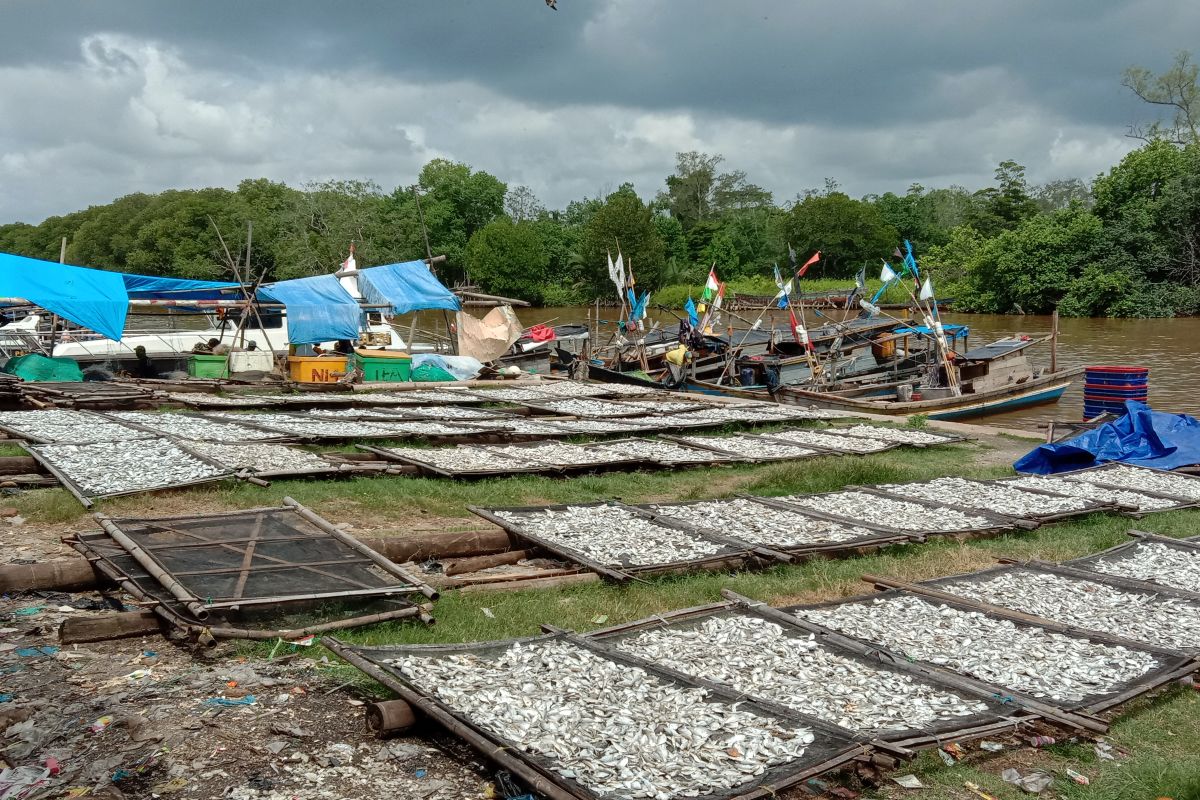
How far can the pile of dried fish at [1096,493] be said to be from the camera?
1079 cm

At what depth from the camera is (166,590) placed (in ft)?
20.5

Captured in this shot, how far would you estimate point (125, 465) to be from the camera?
967cm

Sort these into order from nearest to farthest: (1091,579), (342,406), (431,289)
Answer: (1091,579), (342,406), (431,289)

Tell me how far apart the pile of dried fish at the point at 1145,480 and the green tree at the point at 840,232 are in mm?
58655

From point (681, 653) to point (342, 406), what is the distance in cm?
1156

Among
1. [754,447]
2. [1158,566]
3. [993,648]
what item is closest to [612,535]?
[993,648]

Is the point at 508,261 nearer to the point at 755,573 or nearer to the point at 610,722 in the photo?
the point at 755,573

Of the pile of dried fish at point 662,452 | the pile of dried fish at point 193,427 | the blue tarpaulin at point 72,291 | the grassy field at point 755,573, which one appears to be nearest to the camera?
the grassy field at point 755,573

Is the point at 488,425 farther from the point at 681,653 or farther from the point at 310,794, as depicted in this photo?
the point at 310,794

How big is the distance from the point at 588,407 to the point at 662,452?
4.24 metres

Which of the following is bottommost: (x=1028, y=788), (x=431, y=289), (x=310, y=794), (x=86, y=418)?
Answer: (x=1028, y=788)

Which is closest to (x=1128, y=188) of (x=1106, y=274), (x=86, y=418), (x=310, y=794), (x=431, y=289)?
(x=1106, y=274)

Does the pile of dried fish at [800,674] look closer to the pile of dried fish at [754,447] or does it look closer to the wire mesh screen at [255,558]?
the wire mesh screen at [255,558]

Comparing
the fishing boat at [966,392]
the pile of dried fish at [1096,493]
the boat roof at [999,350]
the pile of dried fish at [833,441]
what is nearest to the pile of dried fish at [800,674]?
the pile of dried fish at [1096,493]
